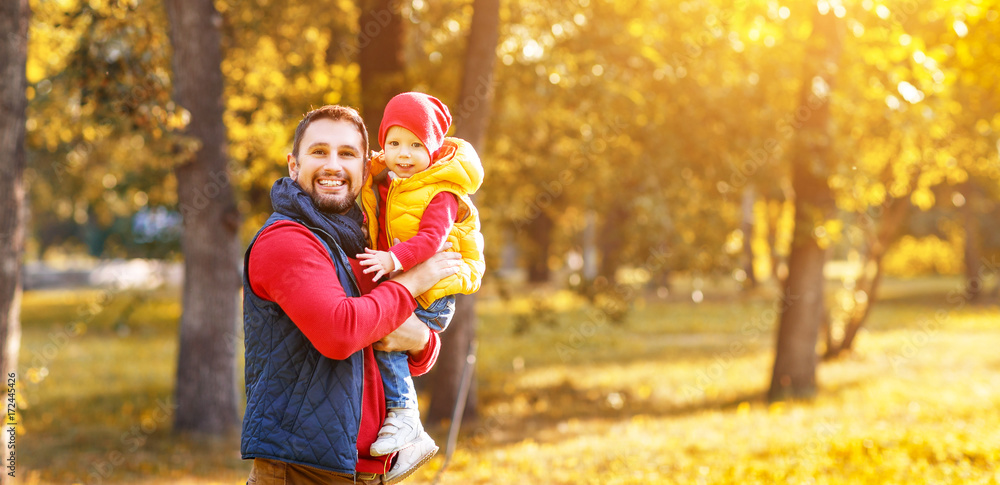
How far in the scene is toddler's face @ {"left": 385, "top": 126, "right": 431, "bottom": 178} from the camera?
2.57m

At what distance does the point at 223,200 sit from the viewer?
346 inches

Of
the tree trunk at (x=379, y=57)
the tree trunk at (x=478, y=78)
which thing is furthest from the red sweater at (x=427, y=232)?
the tree trunk at (x=379, y=57)

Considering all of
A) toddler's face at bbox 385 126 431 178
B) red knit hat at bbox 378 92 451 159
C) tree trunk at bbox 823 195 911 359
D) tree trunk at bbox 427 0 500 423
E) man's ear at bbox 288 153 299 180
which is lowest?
tree trunk at bbox 823 195 911 359

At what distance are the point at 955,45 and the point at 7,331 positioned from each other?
11.1 meters

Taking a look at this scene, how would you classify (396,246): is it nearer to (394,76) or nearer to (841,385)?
(394,76)

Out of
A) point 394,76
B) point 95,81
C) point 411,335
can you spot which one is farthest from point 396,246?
point 394,76

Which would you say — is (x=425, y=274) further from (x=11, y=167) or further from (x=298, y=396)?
(x=11, y=167)

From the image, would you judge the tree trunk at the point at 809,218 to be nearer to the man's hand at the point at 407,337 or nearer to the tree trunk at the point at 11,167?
the tree trunk at the point at 11,167

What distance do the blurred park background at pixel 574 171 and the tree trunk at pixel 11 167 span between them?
0.06 ft

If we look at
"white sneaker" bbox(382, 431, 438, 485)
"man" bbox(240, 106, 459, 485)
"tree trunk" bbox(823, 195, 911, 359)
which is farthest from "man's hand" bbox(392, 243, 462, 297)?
"tree trunk" bbox(823, 195, 911, 359)

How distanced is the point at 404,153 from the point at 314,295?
614 mm

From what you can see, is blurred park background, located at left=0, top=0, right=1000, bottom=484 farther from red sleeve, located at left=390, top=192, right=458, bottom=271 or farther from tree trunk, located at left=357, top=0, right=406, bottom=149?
red sleeve, located at left=390, top=192, right=458, bottom=271

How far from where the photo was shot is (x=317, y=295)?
2.17 metres

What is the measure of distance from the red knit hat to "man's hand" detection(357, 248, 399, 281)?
14.5 inches
